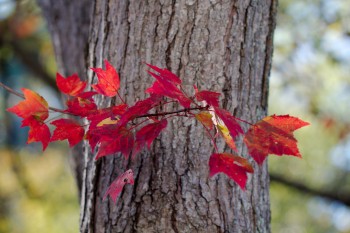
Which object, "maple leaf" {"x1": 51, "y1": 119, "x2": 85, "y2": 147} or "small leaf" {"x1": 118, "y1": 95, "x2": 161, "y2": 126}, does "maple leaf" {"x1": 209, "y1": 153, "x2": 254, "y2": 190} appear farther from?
"maple leaf" {"x1": 51, "y1": 119, "x2": 85, "y2": 147}

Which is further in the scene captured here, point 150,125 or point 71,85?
point 71,85

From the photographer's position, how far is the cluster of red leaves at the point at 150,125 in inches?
39.1

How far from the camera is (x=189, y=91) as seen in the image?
48.5 inches

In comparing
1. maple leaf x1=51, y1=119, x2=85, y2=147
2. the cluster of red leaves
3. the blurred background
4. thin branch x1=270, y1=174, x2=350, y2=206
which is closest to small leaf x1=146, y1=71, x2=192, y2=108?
the cluster of red leaves

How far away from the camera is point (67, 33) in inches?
83.4

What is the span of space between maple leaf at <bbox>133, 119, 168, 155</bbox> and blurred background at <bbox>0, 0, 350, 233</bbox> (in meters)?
1.98

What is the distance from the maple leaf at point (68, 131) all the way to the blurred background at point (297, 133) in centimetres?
189

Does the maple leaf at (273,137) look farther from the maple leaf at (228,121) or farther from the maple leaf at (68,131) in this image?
the maple leaf at (68,131)

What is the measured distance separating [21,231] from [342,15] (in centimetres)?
452

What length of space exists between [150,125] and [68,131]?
0.19 m

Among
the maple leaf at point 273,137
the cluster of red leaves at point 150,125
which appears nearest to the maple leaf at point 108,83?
the cluster of red leaves at point 150,125

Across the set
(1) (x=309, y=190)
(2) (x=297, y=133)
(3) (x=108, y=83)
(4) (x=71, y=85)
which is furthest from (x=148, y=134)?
(2) (x=297, y=133)

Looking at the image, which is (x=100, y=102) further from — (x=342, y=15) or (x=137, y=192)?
(x=342, y=15)

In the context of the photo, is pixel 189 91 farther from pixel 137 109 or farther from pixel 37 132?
pixel 37 132
